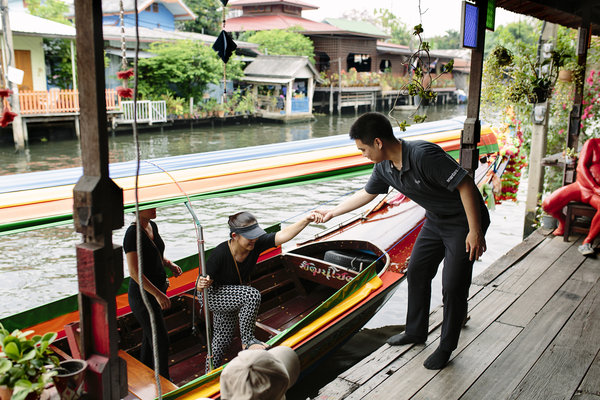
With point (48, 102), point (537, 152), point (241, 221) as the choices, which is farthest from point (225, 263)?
point (48, 102)

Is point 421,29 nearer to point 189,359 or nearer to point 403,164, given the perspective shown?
point 403,164

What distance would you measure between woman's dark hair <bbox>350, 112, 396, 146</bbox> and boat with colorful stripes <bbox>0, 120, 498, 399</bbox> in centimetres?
114

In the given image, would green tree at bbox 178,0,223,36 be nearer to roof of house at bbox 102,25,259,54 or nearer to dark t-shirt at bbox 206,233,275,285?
roof of house at bbox 102,25,259,54

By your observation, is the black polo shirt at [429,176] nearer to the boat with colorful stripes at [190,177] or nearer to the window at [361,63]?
the boat with colorful stripes at [190,177]

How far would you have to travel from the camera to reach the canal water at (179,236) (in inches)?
216

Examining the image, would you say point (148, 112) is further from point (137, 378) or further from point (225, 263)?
point (137, 378)

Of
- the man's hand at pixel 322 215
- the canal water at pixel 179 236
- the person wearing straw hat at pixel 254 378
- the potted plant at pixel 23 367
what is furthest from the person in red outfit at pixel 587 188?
the potted plant at pixel 23 367

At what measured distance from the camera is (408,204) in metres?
5.94

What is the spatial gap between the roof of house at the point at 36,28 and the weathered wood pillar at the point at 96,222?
15.4 metres

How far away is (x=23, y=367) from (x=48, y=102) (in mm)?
15537

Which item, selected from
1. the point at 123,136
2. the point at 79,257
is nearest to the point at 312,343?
the point at 79,257

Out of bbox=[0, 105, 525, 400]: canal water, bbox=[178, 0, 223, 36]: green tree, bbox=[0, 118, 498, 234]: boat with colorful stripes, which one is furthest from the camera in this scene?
bbox=[178, 0, 223, 36]: green tree

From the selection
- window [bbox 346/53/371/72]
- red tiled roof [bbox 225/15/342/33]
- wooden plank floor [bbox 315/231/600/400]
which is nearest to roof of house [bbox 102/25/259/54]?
red tiled roof [bbox 225/15/342/33]

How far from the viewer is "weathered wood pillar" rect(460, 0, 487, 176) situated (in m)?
3.04
